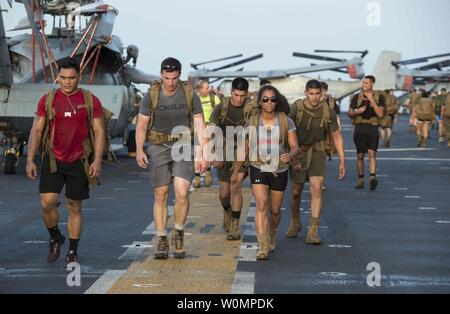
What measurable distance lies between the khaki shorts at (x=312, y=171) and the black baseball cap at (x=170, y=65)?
2.14 metres

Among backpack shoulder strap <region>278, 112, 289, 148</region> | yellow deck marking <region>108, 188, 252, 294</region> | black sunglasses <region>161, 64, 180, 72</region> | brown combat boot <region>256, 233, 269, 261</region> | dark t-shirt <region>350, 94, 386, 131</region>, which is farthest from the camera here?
dark t-shirt <region>350, 94, 386, 131</region>

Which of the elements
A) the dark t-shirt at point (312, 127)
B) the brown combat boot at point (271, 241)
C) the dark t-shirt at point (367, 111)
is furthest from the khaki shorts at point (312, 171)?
the dark t-shirt at point (367, 111)

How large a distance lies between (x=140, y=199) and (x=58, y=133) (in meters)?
7.27

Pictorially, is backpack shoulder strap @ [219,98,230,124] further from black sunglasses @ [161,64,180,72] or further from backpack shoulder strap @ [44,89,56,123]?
backpack shoulder strap @ [44,89,56,123]

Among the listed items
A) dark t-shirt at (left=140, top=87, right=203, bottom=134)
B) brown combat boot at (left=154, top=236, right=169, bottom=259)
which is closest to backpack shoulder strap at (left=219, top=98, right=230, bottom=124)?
dark t-shirt at (left=140, top=87, right=203, bottom=134)

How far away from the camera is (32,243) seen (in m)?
12.1

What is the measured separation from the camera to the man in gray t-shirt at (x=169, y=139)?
1105cm

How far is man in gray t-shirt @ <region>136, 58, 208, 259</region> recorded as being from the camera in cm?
1105

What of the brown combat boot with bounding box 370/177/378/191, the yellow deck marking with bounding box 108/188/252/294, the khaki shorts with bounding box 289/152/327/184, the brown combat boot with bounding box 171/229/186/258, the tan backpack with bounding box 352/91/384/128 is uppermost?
the tan backpack with bounding box 352/91/384/128

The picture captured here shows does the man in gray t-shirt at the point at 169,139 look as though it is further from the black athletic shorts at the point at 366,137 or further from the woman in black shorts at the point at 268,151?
the black athletic shorts at the point at 366,137

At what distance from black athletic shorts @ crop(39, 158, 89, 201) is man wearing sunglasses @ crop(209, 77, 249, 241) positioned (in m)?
2.51

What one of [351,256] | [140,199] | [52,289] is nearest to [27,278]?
[52,289]

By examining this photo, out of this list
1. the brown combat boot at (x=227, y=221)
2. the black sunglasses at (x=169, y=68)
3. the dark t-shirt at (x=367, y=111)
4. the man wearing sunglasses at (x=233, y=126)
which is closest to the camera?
the black sunglasses at (x=169, y=68)

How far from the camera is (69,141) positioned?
34.1ft
